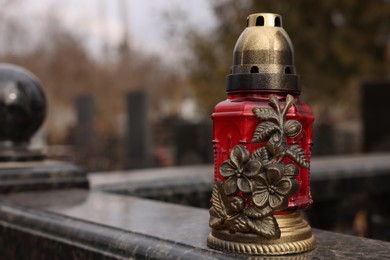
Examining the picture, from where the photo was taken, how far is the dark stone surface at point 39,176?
10.5ft

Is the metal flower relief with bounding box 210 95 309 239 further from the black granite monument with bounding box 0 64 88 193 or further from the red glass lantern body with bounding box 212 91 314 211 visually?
the black granite monument with bounding box 0 64 88 193

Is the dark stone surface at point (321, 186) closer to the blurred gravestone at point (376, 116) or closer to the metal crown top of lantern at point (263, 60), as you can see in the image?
the metal crown top of lantern at point (263, 60)

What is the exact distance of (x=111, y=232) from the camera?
1.97 m

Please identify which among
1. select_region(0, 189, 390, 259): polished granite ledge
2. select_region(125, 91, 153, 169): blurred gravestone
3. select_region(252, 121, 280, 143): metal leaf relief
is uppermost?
select_region(252, 121, 280, 143): metal leaf relief

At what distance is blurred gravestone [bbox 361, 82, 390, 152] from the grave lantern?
7.09 m

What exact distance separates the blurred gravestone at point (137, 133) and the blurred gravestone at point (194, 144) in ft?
12.0

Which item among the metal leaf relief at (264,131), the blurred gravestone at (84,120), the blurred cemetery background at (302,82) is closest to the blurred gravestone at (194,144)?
the blurred cemetery background at (302,82)

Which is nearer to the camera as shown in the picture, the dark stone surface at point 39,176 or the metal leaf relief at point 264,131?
the metal leaf relief at point 264,131

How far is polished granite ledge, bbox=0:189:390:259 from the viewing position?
5.51 feet

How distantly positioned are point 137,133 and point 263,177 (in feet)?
42.3

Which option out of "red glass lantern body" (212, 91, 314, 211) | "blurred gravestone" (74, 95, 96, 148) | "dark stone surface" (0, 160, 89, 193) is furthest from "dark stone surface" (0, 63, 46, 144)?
"blurred gravestone" (74, 95, 96, 148)

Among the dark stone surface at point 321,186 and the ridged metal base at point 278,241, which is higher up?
the ridged metal base at point 278,241

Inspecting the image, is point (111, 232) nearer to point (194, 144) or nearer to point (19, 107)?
point (19, 107)

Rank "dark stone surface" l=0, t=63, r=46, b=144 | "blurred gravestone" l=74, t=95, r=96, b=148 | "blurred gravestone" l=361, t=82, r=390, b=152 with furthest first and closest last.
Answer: "blurred gravestone" l=74, t=95, r=96, b=148 → "blurred gravestone" l=361, t=82, r=390, b=152 → "dark stone surface" l=0, t=63, r=46, b=144
